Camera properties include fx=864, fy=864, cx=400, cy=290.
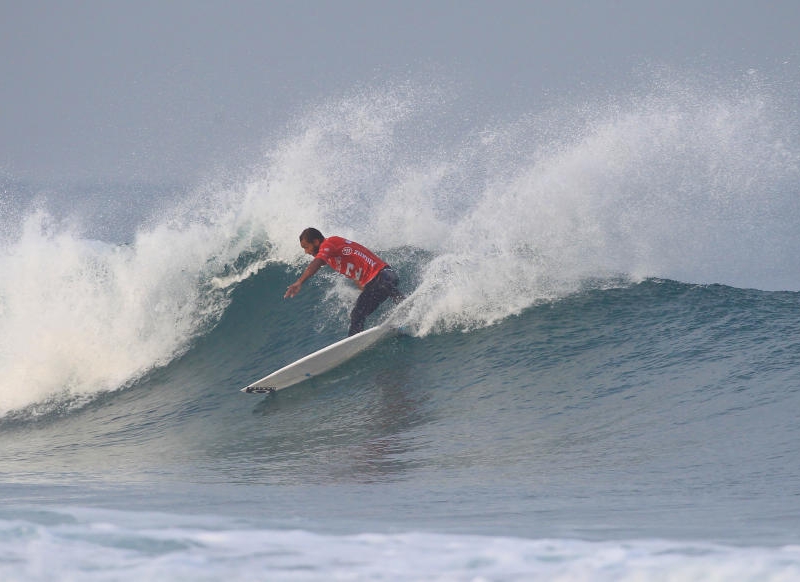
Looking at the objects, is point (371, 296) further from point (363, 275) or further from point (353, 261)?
point (353, 261)

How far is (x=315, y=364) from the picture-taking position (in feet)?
29.1

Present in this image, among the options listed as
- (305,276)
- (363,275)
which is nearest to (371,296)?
(363,275)

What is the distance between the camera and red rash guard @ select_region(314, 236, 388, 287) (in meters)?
9.00

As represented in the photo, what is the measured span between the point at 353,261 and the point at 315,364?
116 cm

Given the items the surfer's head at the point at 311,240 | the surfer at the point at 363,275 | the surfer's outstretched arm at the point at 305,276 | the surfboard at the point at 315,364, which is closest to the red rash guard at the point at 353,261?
the surfer at the point at 363,275

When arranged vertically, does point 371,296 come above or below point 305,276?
below

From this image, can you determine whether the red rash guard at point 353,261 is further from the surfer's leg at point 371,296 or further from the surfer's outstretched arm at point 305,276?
the surfer's outstretched arm at point 305,276

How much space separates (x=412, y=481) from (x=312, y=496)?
735 mm

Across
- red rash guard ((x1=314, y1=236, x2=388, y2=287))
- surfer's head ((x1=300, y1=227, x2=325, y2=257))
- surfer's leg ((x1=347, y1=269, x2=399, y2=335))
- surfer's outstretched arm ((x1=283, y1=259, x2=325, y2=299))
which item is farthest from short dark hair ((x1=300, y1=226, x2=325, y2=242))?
surfer's leg ((x1=347, y1=269, x2=399, y2=335))

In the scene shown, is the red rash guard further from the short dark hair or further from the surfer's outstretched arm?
the surfer's outstretched arm

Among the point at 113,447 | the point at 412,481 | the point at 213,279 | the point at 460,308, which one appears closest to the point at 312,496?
the point at 412,481

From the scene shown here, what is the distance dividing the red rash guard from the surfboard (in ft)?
1.93

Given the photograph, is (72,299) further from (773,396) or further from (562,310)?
(773,396)

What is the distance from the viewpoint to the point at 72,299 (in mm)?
11500
